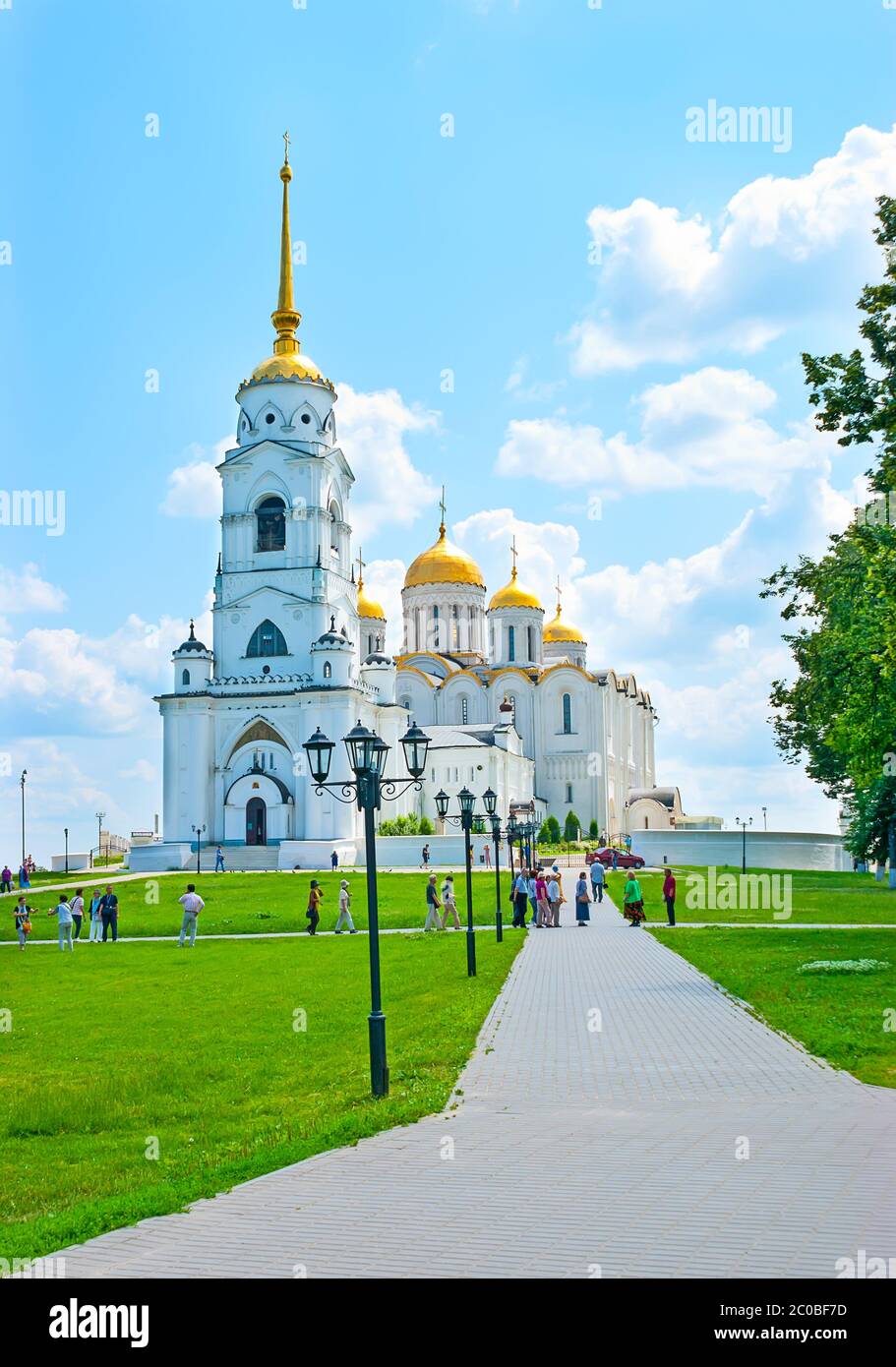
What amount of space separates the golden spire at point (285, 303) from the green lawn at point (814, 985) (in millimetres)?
43671

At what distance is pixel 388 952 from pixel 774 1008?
9.67m

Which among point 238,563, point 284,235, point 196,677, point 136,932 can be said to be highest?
point 284,235

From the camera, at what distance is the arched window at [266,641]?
6043 centimetres

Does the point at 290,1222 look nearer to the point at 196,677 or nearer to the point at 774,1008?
the point at 774,1008

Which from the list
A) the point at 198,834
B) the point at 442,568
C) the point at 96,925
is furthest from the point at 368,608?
the point at 96,925

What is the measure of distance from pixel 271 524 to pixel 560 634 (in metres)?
29.3

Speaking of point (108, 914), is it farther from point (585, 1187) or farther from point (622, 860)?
point (622, 860)

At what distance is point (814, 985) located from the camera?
16.7m

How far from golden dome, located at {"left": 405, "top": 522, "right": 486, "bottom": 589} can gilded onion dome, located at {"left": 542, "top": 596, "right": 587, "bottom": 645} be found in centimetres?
688

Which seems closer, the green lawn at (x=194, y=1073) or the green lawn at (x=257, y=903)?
the green lawn at (x=194, y=1073)

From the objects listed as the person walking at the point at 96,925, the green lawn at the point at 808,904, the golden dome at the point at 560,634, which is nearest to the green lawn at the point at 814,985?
the green lawn at the point at 808,904

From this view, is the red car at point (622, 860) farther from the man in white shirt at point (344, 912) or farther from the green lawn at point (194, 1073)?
the green lawn at point (194, 1073)

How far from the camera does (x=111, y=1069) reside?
13.0 metres
